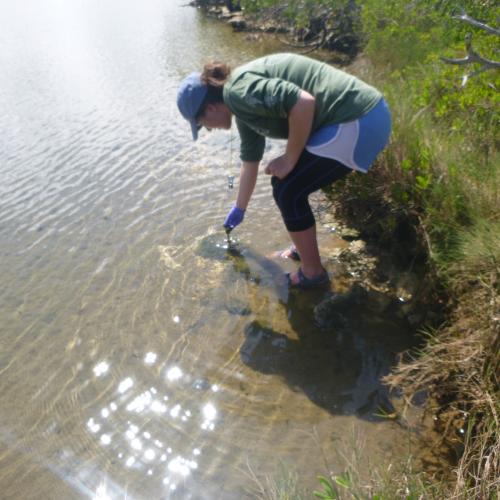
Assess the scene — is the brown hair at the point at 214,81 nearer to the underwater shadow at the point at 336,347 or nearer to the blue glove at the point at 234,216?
Result: the blue glove at the point at 234,216

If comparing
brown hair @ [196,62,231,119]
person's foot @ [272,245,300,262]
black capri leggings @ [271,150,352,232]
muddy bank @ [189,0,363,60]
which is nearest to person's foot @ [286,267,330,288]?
person's foot @ [272,245,300,262]

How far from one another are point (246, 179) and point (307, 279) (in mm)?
791

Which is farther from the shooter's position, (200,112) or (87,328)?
(87,328)

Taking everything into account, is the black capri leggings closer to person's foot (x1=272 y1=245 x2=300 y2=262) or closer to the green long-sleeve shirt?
Answer: the green long-sleeve shirt

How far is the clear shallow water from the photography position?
2.29 metres

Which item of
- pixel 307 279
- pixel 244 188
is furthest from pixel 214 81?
pixel 307 279

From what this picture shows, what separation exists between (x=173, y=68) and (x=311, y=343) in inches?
342

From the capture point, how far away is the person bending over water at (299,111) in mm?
2406

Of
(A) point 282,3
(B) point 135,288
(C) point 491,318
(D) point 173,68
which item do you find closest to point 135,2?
(A) point 282,3

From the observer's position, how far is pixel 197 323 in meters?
3.13

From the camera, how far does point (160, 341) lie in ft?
9.87

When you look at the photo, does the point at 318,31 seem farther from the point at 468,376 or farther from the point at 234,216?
the point at 468,376

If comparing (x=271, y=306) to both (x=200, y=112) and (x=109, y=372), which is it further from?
(x=200, y=112)

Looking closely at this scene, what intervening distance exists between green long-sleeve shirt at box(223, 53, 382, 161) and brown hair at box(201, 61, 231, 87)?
0.11 metres
